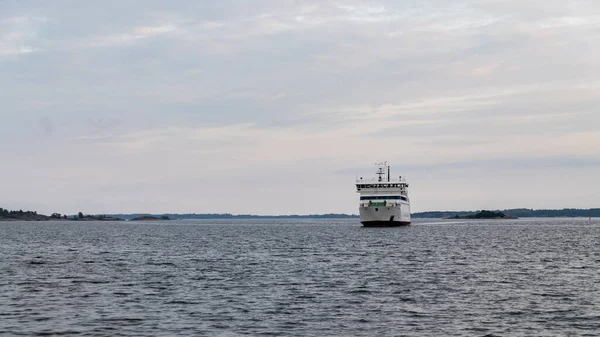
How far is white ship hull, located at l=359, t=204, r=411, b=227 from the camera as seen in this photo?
166 m

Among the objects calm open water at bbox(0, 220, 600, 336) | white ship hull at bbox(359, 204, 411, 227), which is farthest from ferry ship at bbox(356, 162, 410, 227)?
calm open water at bbox(0, 220, 600, 336)

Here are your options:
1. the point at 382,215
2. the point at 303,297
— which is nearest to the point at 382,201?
the point at 382,215

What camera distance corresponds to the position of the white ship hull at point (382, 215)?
16612cm

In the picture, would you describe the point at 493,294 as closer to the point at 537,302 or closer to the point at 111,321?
the point at 537,302

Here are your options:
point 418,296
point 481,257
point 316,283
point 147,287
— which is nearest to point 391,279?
point 316,283

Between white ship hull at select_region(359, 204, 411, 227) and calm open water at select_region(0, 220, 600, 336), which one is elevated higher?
white ship hull at select_region(359, 204, 411, 227)

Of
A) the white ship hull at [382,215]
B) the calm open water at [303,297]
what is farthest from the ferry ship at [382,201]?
the calm open water at [303,297]

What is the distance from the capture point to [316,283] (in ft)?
163

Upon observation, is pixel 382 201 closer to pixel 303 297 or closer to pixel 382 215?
pixel 382 215

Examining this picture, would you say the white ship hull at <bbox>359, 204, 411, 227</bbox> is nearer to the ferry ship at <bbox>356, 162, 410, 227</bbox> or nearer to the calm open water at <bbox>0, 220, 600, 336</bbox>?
the ferry ship at <bbox>356, 162, 410, 227</bbox>

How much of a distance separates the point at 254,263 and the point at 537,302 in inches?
1283

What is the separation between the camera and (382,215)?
167125mm

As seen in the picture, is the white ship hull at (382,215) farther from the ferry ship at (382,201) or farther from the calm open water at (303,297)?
the calm open water at (303,297)

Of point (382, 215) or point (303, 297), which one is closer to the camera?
point (303, 297)
